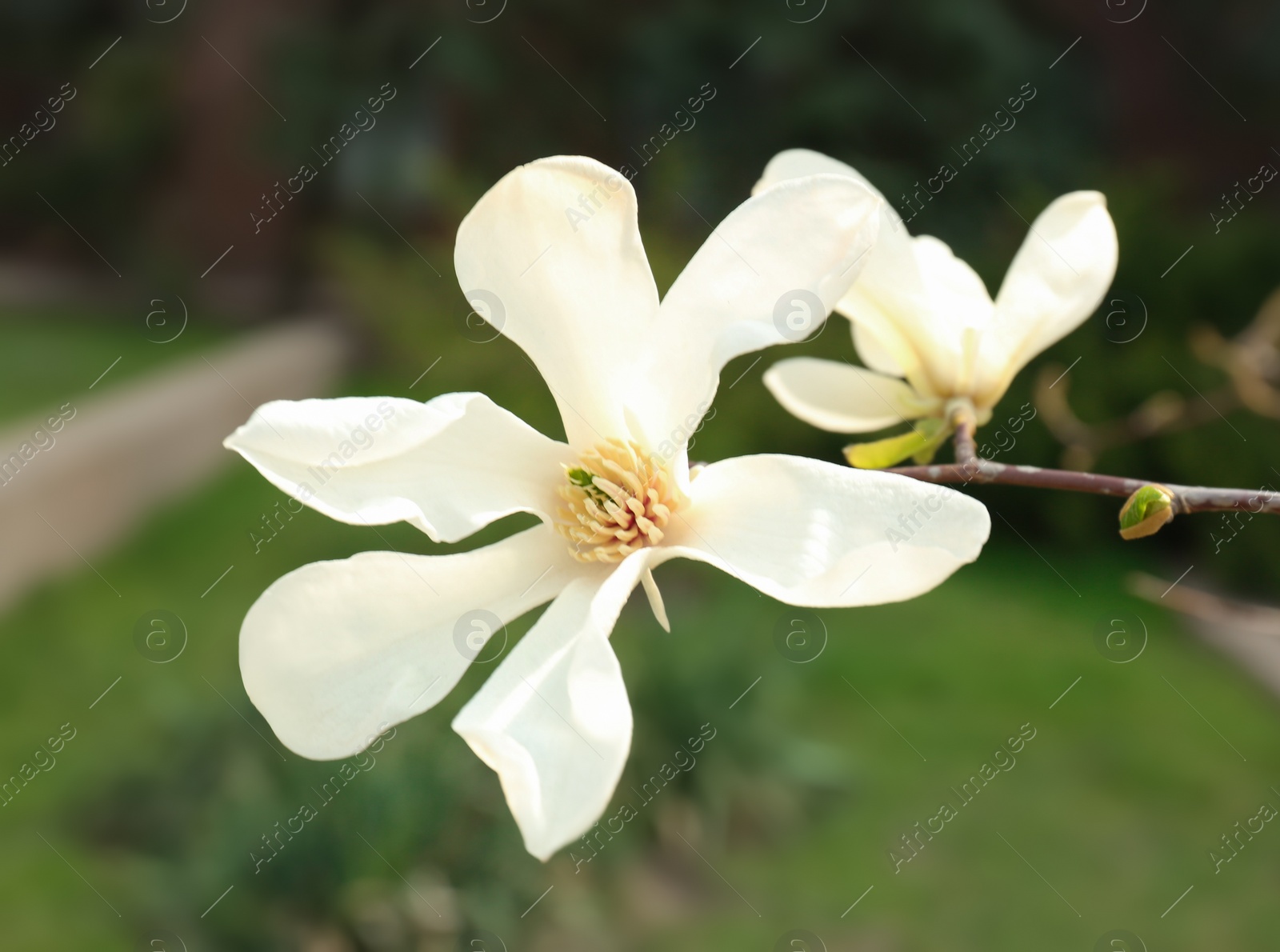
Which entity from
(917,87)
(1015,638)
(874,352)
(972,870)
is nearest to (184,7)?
(917,87)

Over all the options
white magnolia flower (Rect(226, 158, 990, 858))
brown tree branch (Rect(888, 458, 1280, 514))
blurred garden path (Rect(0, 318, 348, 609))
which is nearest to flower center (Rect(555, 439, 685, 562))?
white magnolia flower (Rect(226, 158, 990, 858))

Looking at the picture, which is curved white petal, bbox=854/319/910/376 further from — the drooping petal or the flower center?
the flower center

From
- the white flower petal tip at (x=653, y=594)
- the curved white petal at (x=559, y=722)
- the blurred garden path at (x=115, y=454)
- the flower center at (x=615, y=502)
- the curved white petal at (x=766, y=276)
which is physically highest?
the curved white petal at (x=766, y=276)

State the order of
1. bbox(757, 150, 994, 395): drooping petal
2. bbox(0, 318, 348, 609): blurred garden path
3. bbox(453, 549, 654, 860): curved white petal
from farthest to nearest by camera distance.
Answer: bbox(0, 318, 348, 609): blurred garden path < bbox(757, 150, 994, 395): drooping petal < bbox(453, 549, 654, 860): curved white petal

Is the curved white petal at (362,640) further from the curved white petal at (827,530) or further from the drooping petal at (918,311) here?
the drooping petal at (918,311)

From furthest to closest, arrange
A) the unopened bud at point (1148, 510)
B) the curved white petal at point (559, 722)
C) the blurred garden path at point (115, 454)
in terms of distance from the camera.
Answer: the blurred garden path at point (115, 454), the unopened bud at point (1148, 510), the curved white petal at point (559, 722)

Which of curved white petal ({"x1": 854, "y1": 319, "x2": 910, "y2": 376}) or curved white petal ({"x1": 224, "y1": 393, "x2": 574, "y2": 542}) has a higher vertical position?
curved white petal ({"x1": 224, "y1": 393, "x2": 574, "y2": 542})

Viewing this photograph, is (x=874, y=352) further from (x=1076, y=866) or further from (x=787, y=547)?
(x=1076, y=866)

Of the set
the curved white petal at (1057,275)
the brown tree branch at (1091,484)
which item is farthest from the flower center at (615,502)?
the curved white petal at (1057,275)
